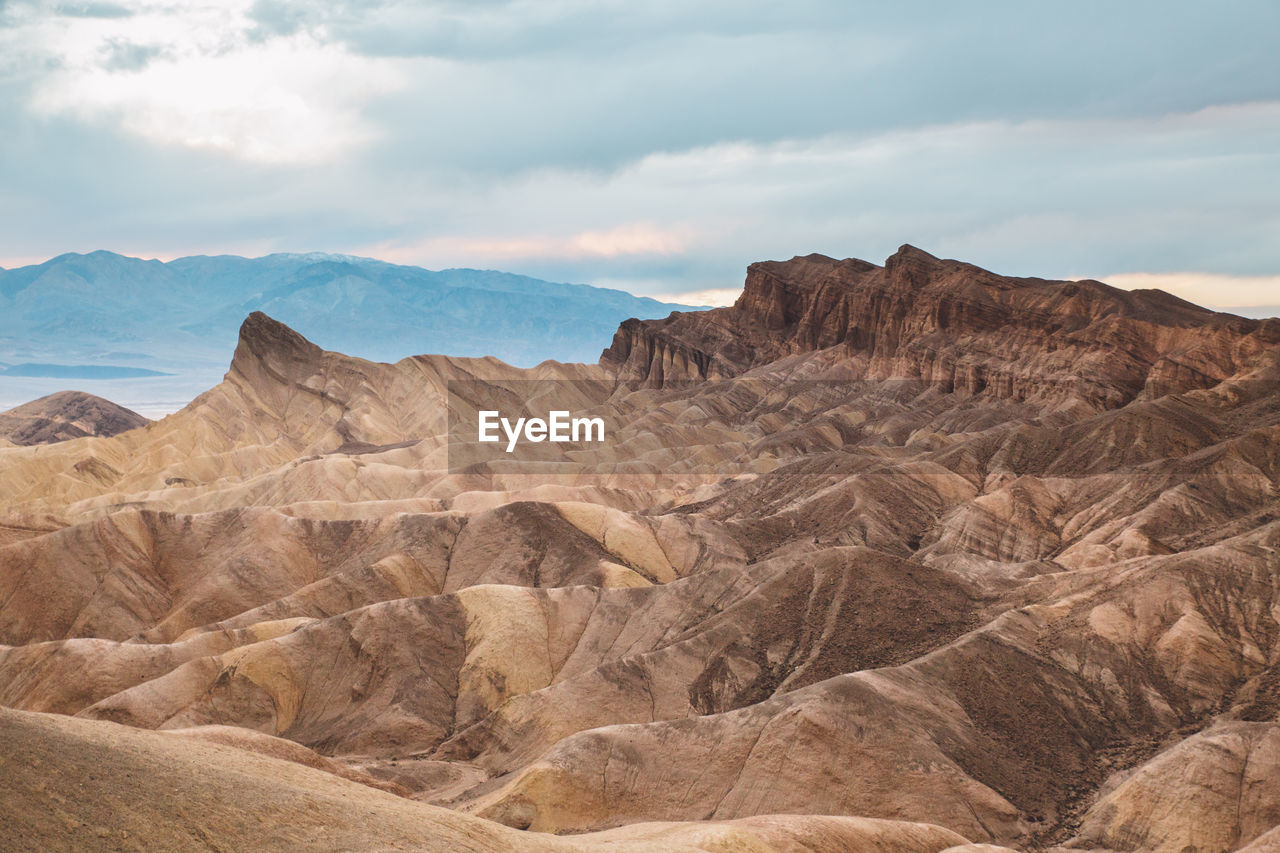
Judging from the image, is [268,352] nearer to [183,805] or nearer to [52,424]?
[52,424]

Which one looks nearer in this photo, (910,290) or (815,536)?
(815,536)

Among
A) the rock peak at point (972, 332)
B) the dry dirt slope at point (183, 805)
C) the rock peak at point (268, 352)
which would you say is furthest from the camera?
the rock peak at point (268, 352)

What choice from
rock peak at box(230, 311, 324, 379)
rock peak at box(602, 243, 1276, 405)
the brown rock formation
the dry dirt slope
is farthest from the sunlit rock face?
the brown rock formation

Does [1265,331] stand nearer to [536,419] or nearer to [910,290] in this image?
[910,290]

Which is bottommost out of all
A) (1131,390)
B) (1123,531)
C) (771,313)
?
(1123,531)

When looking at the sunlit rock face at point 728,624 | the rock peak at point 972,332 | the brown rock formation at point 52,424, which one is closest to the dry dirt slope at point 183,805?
the sunlit rock face at point 728,624

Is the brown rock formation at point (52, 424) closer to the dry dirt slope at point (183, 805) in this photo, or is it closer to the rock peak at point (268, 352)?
the rock peak at point (268, 352)

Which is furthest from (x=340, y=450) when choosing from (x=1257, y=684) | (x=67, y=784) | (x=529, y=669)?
(x=67, y=784)

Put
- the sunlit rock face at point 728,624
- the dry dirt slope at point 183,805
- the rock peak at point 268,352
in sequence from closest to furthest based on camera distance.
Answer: the dry dirt slope at point 183,805
the sunlit rock face at point 728,624
the rock peak at point 268,352
